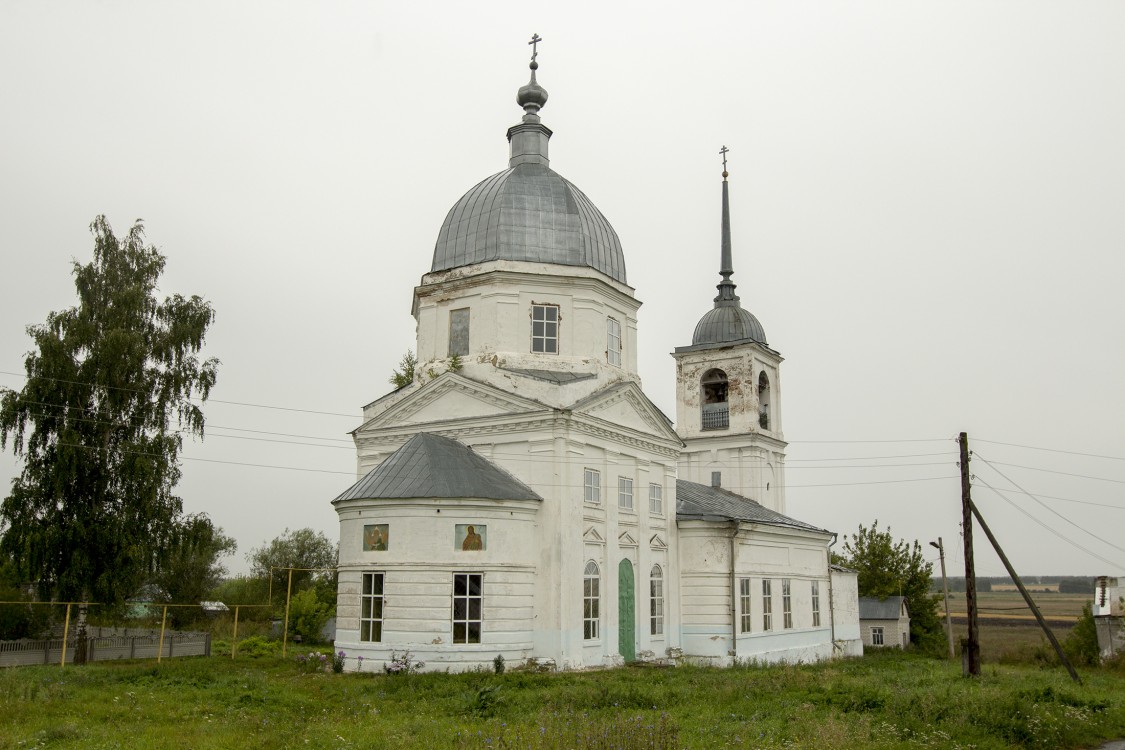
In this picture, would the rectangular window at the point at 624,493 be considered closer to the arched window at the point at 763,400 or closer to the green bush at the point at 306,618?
the arched window at the point at 763,400

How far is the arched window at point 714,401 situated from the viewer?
120 ft

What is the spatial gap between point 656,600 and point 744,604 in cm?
374

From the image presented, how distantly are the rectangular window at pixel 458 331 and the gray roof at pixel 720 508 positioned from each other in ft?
25.9

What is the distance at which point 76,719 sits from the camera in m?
13.2

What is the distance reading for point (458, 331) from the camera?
25.0 meters

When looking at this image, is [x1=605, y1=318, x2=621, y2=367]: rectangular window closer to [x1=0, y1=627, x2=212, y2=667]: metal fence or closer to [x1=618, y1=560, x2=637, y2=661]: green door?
[x1=618, y1=560, x2=637, y2=661]: green door

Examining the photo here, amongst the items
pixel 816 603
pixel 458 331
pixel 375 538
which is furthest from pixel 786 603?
pixel 375 538

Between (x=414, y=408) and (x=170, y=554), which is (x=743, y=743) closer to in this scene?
(x=414, y=408)

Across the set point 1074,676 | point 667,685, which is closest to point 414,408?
point 667,685

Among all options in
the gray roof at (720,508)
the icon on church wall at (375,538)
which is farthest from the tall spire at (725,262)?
the icon on church wall at (375,538)

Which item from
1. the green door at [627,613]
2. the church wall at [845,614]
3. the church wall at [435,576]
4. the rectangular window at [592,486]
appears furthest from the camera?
the church wall at [845,614]

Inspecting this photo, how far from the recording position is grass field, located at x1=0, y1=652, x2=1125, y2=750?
1158 centimetres

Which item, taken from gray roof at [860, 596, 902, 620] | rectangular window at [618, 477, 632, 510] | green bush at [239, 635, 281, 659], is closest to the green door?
rectangular window at [618, 477, 632, 510]

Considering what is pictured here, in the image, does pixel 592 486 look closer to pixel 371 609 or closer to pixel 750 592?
pixel 371 609
